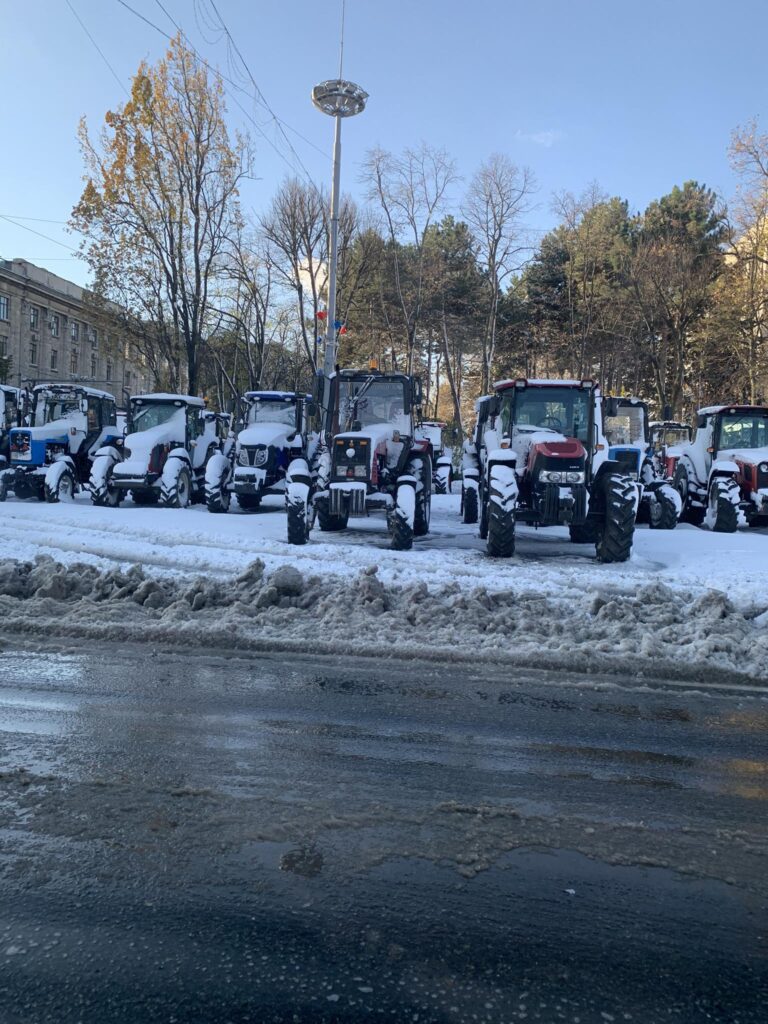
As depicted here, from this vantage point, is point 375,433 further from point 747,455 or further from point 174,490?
point 747,455

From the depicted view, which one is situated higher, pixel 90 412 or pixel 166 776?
pixel 90 412

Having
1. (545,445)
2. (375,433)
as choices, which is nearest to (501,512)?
(545,445)

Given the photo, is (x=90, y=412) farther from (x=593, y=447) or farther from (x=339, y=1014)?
(x=339, y=1014)

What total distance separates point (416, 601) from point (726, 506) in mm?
10051

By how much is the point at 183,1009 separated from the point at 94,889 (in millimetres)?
731

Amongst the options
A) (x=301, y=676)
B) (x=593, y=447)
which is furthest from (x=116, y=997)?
(x=593, y=447)

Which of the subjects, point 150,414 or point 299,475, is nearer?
point 299,475

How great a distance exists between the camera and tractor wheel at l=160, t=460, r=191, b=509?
17766mm

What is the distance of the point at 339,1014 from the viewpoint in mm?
2242

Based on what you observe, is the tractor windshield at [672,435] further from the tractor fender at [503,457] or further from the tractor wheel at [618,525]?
the tractor fender at [503,457]

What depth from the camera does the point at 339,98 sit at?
68.1 ft

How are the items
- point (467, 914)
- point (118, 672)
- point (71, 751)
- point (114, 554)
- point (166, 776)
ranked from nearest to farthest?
point (467, 914) < point (166, 776) < point (71, 751) < point (118, 672) < point (114, 554)

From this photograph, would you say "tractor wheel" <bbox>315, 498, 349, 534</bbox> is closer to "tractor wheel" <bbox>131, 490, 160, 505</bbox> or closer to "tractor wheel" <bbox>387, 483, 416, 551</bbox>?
"tractor wheel" <bbox>387, 483, 416, 551</bbox>

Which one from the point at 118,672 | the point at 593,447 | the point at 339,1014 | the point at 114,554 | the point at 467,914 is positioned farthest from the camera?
the point at 593,447
